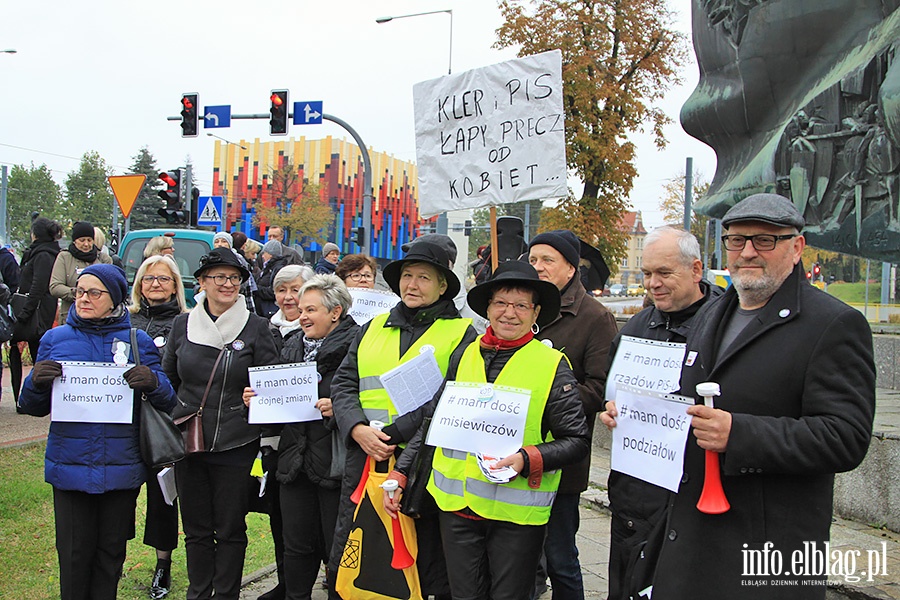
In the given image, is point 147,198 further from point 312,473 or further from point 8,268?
point 312,473

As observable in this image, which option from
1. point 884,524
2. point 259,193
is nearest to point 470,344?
point 884,524

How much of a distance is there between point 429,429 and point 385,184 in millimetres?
70016

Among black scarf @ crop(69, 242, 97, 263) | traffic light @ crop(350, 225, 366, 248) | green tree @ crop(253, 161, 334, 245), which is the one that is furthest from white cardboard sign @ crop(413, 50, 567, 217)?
green tree @ crop(253, 161, 334, 245)

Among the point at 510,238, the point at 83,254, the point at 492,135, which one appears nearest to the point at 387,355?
the point at 492,135

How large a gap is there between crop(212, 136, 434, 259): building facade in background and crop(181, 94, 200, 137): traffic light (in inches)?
1812

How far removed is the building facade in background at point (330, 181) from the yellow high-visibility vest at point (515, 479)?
62916mm

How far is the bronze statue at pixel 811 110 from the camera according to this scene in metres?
6.95

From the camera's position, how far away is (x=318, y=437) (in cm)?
464

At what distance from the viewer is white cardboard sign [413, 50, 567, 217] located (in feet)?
17.4

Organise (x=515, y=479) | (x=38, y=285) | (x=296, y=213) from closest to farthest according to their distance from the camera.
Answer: (x=515, y=479), (x=38, y=285), (x=296, y=213)

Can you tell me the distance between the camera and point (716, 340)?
9.55 ft

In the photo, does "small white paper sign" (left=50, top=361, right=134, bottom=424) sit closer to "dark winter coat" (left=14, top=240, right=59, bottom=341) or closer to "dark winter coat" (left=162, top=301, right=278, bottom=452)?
"dark winter coat" (left=162, top=301, right=278, bottom=452)

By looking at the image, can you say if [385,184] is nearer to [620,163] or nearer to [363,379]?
[620,163]

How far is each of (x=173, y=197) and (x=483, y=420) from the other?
1618 cm
